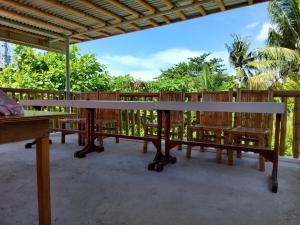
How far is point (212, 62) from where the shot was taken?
2078 cm

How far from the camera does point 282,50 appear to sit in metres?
12.2

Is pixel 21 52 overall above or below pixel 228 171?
above

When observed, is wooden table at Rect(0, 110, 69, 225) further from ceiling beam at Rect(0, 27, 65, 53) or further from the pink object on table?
ceiling beam at Rect(0, 27, 65, 53)

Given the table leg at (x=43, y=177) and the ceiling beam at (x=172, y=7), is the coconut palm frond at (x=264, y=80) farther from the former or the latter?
the table leg at (x=43, y=177)

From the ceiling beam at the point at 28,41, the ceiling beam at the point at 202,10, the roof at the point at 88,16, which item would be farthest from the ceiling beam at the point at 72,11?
the ceiling beam at the point at 202,10

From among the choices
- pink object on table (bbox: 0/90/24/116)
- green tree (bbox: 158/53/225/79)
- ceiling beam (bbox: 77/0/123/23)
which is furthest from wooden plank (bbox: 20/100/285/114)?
green tree (bbox: 158/53/225/79)

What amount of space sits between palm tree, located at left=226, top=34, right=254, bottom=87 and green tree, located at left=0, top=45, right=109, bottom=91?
1449cm

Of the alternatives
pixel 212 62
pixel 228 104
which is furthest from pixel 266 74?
pixel 228 104

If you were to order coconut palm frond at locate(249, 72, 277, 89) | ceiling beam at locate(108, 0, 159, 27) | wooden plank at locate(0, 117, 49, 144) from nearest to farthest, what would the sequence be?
wooden plank at locate(0, 117, 49, 144)
ceiling beam at locate(108, 0, 159, 27)
coconut palm frond at locate(249, 72, 277, 89)

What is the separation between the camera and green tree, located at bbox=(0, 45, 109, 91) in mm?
9930

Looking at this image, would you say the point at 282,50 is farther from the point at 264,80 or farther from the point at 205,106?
the point at 205,106

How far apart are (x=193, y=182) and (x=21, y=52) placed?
10903mm

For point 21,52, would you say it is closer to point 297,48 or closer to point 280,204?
point 280,204

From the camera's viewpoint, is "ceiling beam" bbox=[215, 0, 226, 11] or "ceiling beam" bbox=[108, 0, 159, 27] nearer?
"ceiling beam" bbox=[215, 0, 226, 11]
